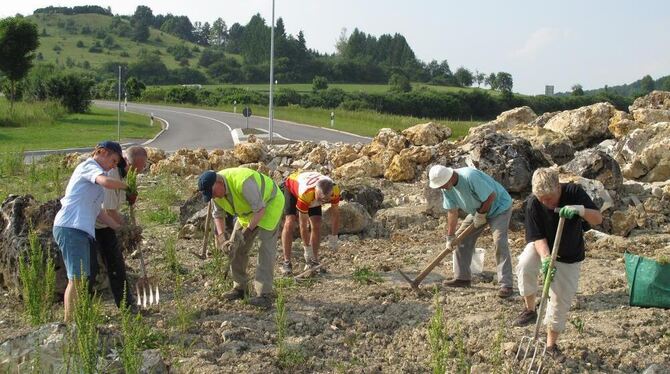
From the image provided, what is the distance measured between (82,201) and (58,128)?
76.1 feet

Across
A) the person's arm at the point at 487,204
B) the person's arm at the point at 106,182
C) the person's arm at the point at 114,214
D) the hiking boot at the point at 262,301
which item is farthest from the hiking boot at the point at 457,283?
the person's arm at the point at 106,182

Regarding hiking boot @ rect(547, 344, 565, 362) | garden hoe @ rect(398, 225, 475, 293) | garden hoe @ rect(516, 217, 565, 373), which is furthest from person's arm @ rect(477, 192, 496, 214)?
hiking boot @ rect(547, 344, 565, 362)

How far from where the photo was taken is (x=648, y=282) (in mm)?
5836

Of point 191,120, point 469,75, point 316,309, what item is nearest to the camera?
point 316,309

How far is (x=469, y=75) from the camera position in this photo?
8650 cm

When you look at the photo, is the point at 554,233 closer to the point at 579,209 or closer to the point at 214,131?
the point at 579,209

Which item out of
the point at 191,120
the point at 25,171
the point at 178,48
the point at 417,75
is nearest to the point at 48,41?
the point at 178,48

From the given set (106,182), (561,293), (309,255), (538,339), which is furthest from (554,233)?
(106,182)

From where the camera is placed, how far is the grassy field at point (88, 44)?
8519 centimetres

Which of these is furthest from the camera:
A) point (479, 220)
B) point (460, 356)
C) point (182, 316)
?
point (479, 220)

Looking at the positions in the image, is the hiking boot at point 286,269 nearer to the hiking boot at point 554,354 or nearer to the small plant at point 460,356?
the small plant at point 460,356

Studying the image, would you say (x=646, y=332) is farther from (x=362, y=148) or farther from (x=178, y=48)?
(x=178, y=48)

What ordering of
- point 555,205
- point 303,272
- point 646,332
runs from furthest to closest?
1. point 303,272
2. point 646,332
3. point 555,205

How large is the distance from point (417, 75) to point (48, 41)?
156ft
